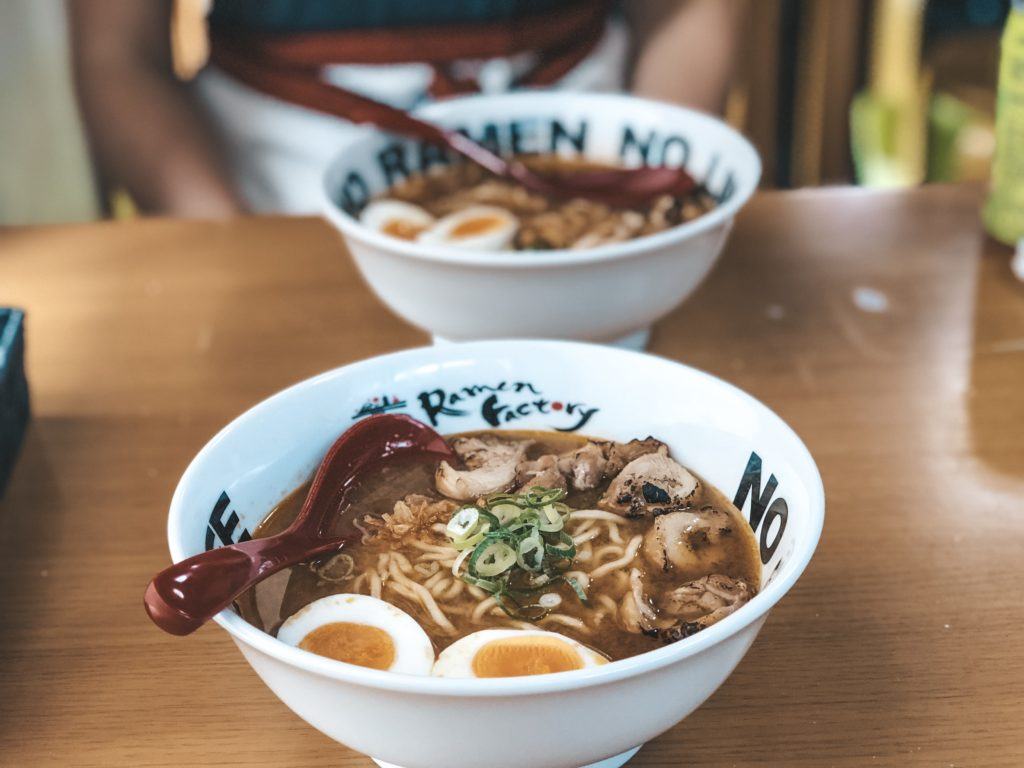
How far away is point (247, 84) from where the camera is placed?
2.23 m

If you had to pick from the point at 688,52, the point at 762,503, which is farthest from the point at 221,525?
the point at 688,52

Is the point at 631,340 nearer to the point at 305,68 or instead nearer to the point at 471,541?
the point at 471,541

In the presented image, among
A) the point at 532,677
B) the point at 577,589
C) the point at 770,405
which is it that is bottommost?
the point at 770,405

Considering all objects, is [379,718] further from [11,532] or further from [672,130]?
[672,130]

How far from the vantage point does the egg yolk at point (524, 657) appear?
0.81 metres

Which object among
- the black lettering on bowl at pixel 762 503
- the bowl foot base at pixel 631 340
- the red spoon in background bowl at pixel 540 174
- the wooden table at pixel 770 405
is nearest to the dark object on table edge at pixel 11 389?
the wooden table at pixel 770 405

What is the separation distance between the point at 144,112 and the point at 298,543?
166cm

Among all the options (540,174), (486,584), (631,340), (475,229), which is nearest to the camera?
(486,584)

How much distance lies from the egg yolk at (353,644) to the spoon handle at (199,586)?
0.07 metres

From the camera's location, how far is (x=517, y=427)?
1.09 m

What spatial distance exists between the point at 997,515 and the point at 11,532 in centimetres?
107

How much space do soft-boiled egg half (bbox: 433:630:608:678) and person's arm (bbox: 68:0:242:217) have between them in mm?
1618

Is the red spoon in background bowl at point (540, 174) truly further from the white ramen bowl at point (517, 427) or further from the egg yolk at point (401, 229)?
the white ramen bowl at point (517, 427)

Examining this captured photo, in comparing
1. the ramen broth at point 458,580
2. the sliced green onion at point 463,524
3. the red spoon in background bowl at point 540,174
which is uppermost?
the red spoon in background bowl at point 540,174
